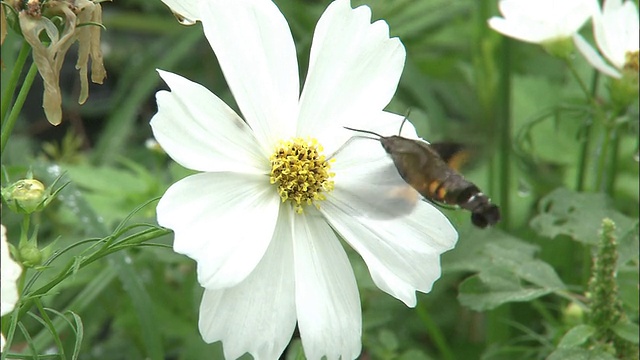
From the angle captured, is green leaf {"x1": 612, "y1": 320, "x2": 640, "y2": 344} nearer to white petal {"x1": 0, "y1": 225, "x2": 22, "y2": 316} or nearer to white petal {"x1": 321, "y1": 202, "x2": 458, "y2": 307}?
white petal {"x1": 321, "y1": 202, "x2": 458, "y2": 307}

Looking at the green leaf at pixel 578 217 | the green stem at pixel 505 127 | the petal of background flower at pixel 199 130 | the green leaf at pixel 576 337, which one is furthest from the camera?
the green stem at pixel 505 127

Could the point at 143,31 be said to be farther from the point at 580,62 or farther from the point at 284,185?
the point at 284,185

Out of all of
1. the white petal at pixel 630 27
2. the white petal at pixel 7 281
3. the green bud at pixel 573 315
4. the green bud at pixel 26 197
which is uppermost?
the white petal at pixel 7 281

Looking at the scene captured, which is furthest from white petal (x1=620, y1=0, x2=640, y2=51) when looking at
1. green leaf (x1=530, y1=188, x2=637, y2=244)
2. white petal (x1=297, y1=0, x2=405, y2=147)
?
white petal (x1=297, y1=0, x2=405, y2=147)

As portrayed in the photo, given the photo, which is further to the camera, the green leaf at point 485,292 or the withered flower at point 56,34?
the green leaf at point 485,292

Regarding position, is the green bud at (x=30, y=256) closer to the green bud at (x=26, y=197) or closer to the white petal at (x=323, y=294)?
the green bud at (x=26, y=197)

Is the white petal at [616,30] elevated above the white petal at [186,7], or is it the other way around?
the white petal at [186,7]

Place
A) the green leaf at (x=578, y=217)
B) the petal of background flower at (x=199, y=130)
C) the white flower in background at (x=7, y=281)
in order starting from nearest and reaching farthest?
the white flower in background at (x=7, y=281) → the petal of background flower at (x=199, y=130) → the green leaf at (x=578, y=217)

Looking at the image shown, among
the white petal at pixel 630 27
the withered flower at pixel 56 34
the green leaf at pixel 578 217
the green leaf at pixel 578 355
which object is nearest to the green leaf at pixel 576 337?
the green leaf at pixel 578 355
